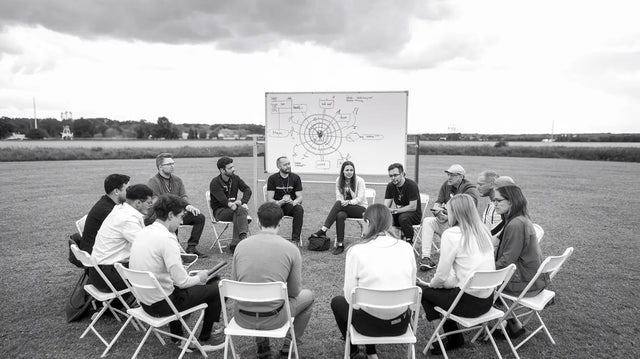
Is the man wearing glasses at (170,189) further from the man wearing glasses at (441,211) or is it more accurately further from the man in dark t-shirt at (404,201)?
the man wearing glasses at (441,211)

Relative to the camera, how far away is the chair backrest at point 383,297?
2876mm

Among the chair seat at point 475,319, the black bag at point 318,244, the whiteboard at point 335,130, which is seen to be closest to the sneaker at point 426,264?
the black bag at point 318,244

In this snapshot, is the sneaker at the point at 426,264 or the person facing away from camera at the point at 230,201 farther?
the person facing away from camera at the point at 230,201

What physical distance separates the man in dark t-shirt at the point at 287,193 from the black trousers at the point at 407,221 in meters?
1.80

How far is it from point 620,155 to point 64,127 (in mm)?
71044

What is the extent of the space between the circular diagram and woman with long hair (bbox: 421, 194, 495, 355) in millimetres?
5289

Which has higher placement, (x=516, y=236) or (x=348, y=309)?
(x=516, y=236)

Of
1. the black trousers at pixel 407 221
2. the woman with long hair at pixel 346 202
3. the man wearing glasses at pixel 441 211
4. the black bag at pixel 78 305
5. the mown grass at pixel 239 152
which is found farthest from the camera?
the mown grass at pixel 239 152

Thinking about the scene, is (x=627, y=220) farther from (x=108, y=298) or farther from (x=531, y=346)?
(x=108, y=298)

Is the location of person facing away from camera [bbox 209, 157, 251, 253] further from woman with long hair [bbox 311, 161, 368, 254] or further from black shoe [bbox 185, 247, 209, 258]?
woman with long hair [bbox 311, 161, 368, 254]

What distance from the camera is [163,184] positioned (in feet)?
22.8

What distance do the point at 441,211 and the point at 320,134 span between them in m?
3.36

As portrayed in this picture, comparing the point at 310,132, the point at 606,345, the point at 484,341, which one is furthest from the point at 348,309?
the point at 310,132

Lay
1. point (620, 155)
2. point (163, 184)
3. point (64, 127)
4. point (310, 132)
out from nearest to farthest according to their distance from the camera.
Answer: point (163, 184), point (310, 132), point (620, 155), point (64, 127)
